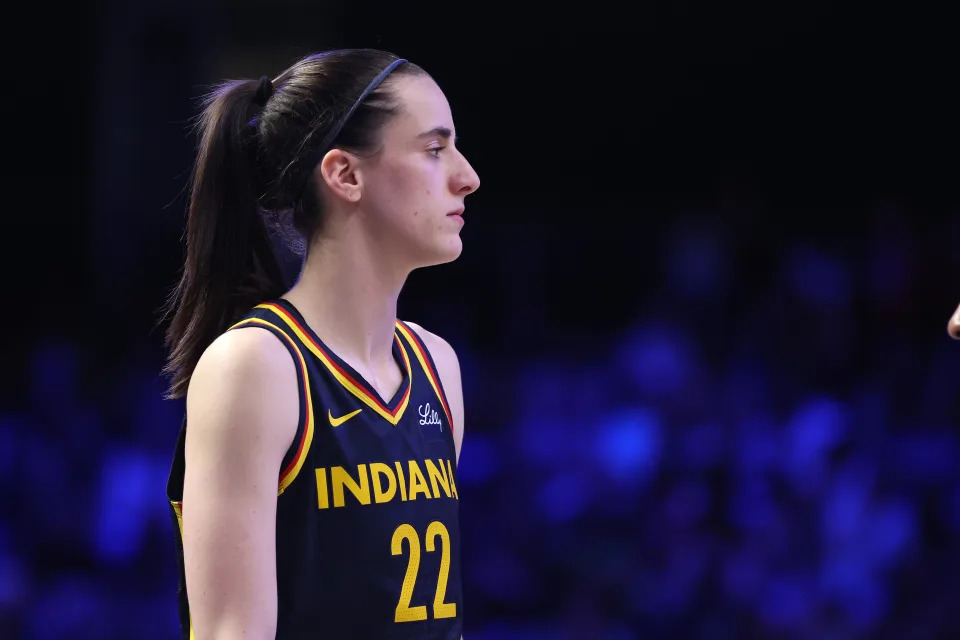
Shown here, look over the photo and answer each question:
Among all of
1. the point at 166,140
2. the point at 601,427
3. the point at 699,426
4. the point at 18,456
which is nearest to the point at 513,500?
the point at 601,427

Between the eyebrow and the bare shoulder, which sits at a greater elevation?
the eyebrow

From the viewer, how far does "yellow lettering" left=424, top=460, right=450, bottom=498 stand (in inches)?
75.5

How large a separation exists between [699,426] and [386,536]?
332cm

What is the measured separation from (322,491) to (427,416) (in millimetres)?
302

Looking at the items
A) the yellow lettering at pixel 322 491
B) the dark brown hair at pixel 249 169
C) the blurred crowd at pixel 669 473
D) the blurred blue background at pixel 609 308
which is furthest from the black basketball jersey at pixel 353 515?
the blurred crowd at pixel 669 473

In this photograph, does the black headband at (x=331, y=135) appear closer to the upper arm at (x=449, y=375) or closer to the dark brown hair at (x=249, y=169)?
the dark brown hair at (x=249, y=169)

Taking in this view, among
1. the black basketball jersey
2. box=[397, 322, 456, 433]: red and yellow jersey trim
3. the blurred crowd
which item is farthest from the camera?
the blurred crowd

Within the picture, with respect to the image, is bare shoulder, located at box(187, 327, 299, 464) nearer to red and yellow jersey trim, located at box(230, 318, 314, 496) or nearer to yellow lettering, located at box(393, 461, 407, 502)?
red and yellow jersey trim, located at box(230, 318, 314, 496)

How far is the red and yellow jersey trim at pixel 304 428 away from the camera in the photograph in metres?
1.76

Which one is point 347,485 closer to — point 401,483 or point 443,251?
point 401,483

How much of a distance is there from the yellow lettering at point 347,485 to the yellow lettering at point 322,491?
0.01 metres

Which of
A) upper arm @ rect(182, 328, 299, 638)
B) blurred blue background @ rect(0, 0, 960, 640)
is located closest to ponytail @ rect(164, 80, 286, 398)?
upper arm @ rect(182, 328, 299, 638)

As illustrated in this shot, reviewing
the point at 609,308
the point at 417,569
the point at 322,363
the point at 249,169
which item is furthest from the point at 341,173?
the point at 609,308

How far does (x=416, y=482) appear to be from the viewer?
6.19ft
